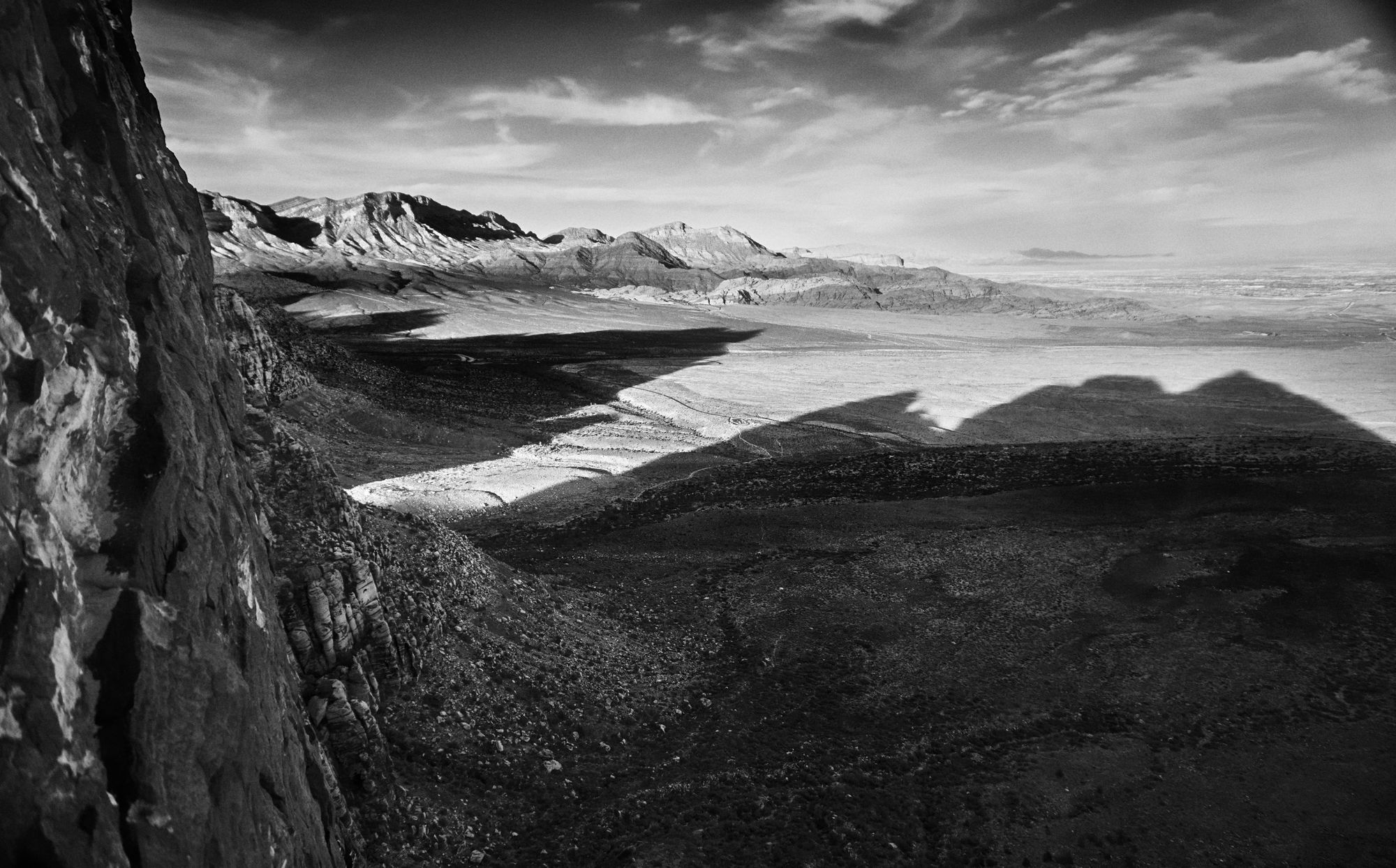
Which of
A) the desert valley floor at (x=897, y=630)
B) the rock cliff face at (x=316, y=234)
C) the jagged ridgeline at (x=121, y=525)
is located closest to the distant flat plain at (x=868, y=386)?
the desert valley floor at (x=897, y=630)

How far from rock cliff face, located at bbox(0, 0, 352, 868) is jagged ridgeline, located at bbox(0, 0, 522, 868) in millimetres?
18

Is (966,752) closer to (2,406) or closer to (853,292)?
(2,406)

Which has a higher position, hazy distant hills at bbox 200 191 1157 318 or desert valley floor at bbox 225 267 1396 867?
hazy distant hills at bbox 200 191 1157 318

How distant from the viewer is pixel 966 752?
53.2ft

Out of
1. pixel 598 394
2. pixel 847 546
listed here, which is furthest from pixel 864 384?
pixel 847 546

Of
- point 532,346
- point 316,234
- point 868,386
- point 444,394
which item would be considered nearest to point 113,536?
point 444,394

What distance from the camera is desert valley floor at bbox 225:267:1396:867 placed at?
13.7 m

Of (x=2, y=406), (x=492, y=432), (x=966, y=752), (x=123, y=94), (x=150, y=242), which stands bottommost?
(x=966, y=752)

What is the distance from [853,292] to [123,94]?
486 feet

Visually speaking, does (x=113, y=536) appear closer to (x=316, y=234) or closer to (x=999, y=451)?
(x=999, y=451)

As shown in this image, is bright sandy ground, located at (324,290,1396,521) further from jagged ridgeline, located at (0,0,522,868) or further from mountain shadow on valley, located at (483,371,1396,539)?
jagged ridgeline, located at (0,0,522,868)

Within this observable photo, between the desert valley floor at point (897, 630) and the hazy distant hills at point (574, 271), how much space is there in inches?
3616

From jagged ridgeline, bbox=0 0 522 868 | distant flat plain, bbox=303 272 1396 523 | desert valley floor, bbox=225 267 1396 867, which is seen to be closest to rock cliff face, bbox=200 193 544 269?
distant flat plain, bbox=303 272 1396 523

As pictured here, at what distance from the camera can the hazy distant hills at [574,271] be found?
140000 millimetres
